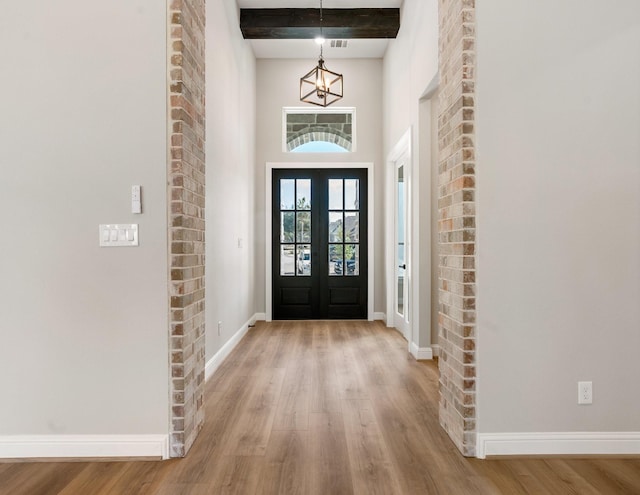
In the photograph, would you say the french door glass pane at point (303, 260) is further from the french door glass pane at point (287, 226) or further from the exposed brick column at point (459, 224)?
the exposed brick column at point (459, 224)

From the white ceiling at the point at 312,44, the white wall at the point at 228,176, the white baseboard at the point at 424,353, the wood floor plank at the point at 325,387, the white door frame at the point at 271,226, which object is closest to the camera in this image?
the wood floor plank at the point at 325,387

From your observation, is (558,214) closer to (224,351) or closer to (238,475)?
(238,475)

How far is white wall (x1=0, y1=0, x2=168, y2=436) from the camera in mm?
2082

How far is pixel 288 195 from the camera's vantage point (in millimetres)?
5941

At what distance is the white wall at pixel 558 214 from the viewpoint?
82.1 inches

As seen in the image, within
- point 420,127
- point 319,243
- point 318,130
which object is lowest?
point 319,243

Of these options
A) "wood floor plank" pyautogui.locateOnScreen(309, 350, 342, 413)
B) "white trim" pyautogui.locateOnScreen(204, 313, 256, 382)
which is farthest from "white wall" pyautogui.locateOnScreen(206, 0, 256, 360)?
"wood floor plank" pyautogui.locateOnScreen(309, 350, 342, 413)

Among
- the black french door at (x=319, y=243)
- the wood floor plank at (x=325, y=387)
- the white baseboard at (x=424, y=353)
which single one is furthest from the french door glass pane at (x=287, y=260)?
the white baseboard at (x=424, y=353)

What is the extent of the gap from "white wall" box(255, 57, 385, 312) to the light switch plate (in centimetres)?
379

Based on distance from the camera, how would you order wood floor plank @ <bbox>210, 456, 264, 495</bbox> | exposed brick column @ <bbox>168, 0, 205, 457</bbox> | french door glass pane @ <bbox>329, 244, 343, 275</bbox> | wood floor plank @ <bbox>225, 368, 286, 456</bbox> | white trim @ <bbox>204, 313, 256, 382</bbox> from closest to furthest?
wood floor plank @ <bbox>210, 456, 264, 495</bbox> → exposed brick column @ <bbox>168, 0, 205, 457</bbox> → wood floor plank @ <bbox>225, 368, 286, 456</bbox> → white trim @ <bbox>204, 313, 256, 382</bbox> → french door glass pane @ <bbox>329, 244, 343, 275</bbox>

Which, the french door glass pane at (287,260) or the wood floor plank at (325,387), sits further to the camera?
the french door glass pane at (287,260)

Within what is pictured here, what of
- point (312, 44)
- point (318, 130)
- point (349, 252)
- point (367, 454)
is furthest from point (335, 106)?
point (367, 454)

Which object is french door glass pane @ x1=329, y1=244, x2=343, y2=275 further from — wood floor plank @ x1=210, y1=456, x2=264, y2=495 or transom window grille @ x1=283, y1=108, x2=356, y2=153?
wood floor plank @ x1=210, y1=456, x2=264, y2=495

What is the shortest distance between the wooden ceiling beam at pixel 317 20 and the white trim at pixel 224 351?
11.7 feet
